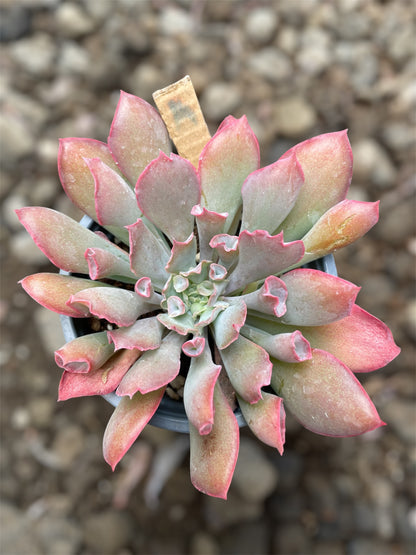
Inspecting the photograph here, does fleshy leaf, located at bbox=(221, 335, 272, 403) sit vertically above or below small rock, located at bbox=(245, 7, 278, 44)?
below

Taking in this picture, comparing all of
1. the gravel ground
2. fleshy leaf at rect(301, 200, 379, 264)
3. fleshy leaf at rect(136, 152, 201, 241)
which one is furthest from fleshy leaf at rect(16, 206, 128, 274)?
the gravel ground

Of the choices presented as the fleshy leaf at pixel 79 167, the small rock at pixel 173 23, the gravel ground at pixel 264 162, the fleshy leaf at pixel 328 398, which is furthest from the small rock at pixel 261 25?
the fleshy leaf at pixel 328 398

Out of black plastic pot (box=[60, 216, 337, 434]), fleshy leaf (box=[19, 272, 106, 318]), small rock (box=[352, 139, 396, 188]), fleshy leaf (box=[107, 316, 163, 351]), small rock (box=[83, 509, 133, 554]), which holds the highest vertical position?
fleshy leaf (box=[19, 272, 106, 318])

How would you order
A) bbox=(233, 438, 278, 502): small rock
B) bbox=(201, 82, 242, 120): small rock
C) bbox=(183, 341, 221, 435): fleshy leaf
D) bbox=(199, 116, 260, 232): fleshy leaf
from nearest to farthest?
bbox=(183, 341, 221, 435): fleshy leaf → bbox=(199, 116, 260, 232): fleshy leaf → bbox=(233, 438, 278, 502): small rock → bbox=(201, 82, 242, 120): small rock

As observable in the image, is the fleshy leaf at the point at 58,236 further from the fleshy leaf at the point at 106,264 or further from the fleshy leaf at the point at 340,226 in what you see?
the fleshy leaf at the point at 340,226

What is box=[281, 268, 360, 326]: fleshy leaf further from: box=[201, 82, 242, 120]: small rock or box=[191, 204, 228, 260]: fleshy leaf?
box=[201, 82, 242, 120]: small rock
